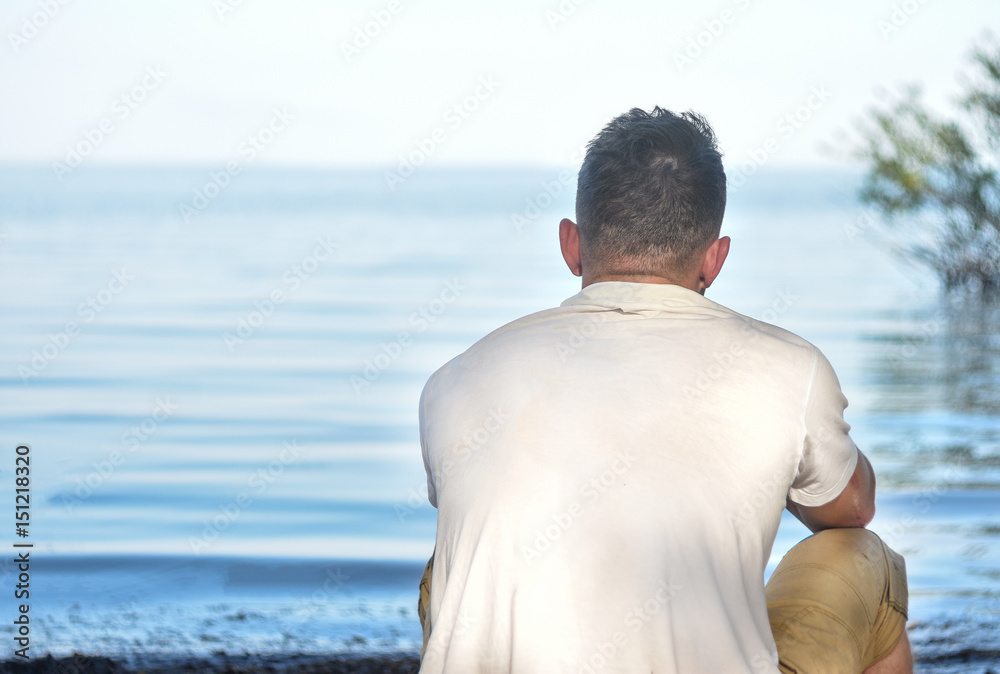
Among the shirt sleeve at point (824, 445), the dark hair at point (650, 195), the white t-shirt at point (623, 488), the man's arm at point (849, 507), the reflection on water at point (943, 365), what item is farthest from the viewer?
the reflection on water at point (943, 365)

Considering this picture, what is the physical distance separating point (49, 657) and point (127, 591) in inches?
51.6

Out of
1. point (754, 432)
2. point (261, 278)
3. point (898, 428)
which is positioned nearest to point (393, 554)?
point (754, 432)

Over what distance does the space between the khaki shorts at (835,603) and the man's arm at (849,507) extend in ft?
0.11

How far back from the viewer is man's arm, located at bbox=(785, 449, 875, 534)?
88.6 inches

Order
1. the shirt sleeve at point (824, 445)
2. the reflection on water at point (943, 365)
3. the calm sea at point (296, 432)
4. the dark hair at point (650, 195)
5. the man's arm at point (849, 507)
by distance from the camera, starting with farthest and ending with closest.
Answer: the reflection on water at point (943, 365), the calm sea at point (296, 432), the man's arm at point (849, 507), the dark hair at point (650, 195), the shirt sleeve at point (824, 445)

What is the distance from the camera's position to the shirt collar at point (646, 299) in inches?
80.1

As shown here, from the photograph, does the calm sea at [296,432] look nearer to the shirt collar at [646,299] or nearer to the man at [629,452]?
the man at [629,452]

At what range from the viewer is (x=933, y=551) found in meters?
6.10

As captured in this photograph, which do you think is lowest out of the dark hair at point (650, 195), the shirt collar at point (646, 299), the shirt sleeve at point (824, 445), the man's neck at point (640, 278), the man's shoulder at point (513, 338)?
the shirt sleeve at point (824, 445)

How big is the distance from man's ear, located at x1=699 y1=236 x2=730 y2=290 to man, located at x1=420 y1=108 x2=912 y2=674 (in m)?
0.02

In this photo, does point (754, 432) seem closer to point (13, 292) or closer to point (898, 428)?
point (898, 428)

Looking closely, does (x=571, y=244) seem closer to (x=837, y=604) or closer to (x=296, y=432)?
(x=837, y=604)

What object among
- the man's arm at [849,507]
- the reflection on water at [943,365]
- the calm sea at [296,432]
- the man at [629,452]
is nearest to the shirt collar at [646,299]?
the man at [629,452]

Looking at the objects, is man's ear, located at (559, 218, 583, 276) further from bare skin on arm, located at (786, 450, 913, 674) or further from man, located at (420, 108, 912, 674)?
bare skin on arm, located at (786, 450, 913, 674)
